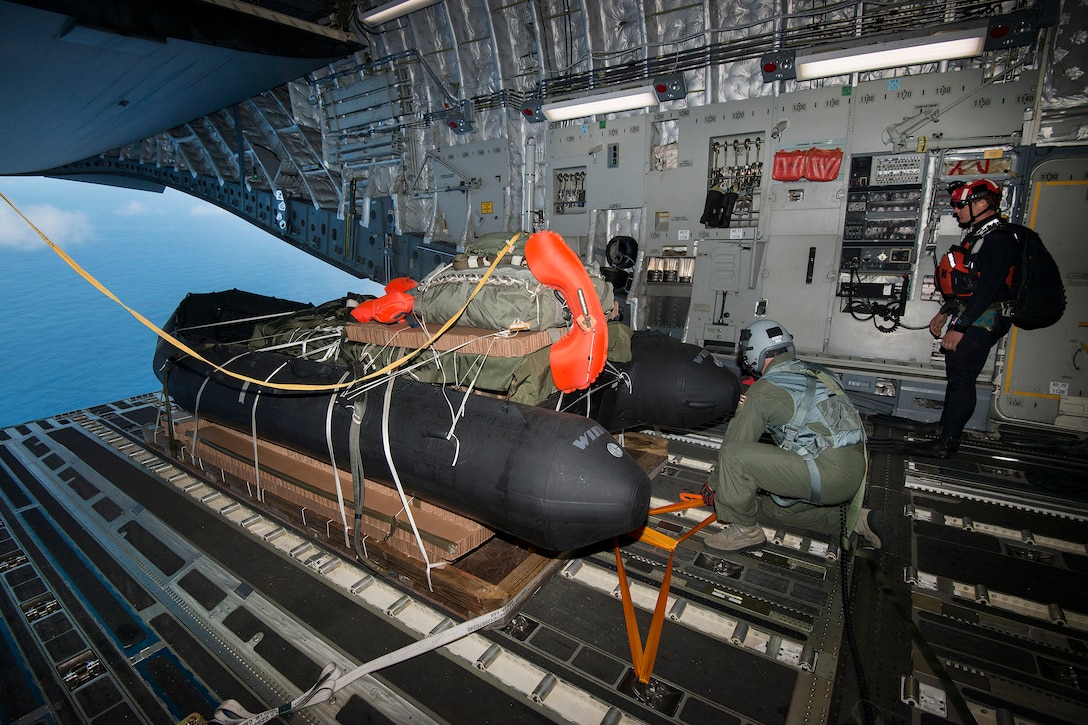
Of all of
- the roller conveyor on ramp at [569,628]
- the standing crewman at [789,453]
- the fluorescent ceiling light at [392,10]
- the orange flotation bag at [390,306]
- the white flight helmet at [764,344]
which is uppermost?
the fluorescent ceiling light at [392,10]

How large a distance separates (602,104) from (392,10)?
3.66 meters

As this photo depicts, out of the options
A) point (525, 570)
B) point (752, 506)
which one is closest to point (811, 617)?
point (752, 506)

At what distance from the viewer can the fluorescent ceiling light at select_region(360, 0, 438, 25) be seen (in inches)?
276

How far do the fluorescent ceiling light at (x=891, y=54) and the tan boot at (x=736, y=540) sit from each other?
4807 mm

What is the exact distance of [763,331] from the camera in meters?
3.14

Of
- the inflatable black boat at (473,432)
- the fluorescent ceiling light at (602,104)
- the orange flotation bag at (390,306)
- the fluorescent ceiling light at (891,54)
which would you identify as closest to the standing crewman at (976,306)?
the fluorescent ceiling light at (891,54)

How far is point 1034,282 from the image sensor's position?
165 inches

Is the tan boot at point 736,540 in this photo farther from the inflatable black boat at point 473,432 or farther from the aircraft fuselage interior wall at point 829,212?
the aircraft fuselage interior wall at point 829,212

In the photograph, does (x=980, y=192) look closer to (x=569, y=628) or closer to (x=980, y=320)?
(x=980, y=320)

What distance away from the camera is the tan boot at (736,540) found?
9.62 feet

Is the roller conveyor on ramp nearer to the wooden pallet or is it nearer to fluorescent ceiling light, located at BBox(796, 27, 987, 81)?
the wooden pallet

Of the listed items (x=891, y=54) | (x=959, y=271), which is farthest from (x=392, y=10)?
(x=959, y=271)

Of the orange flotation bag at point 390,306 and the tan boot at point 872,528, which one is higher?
the orange flotation bag at point 390,306

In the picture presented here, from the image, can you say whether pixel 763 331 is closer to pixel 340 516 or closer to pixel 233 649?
pixel 340 516
